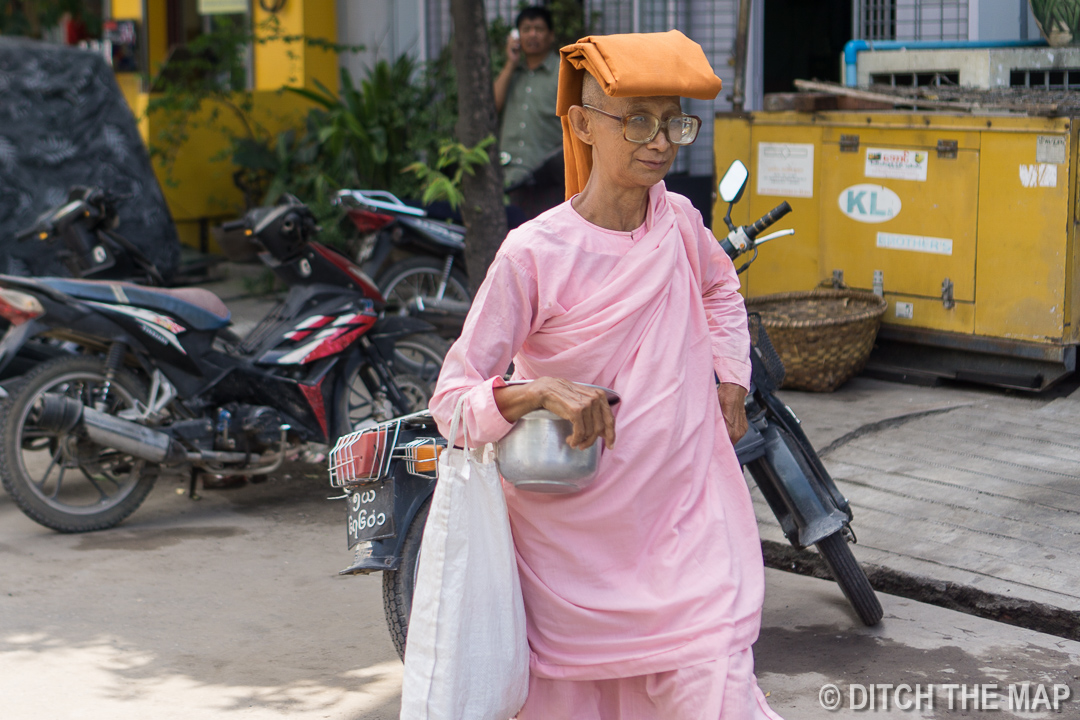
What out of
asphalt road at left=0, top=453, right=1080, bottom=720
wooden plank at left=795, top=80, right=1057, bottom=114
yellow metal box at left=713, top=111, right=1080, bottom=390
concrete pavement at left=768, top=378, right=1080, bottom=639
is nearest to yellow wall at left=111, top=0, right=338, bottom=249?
yellow metal box at left=713, top=111, right=1080, bottom=390

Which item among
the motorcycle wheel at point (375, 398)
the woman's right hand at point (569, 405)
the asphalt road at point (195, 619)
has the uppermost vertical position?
the woman's right hand at point (569, 405)

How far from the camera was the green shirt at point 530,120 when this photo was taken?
27.6 feet

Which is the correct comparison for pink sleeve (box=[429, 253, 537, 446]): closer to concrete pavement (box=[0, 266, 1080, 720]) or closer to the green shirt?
concrete pavement (box=[0, 266, 1080, 720])

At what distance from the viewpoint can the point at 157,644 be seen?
150 inches

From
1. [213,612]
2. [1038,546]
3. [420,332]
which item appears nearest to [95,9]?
[420,332]

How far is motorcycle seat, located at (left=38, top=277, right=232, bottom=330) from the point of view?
15.7 feet

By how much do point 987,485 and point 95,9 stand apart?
1274 cm

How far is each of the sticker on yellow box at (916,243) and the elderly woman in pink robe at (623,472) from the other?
13.2 ft

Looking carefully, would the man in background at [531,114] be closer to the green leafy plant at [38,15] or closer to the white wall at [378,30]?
the white wall at [378,30]

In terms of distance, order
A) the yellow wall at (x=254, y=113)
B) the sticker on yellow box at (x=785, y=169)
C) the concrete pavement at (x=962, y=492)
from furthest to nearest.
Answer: the yellow wall at (x=254, y=113)
the sticker on yellow box at (x=785, y=169)
the concrete pavement at (x=962, y=492)

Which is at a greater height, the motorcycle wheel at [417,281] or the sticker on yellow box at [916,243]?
the sticker on yellow box at [916,243]

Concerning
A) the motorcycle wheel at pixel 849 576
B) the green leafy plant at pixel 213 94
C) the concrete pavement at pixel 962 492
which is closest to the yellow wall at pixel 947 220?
the concrete pavement at pixel 962 492

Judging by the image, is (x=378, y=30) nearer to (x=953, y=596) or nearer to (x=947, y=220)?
(x=947, y=220)

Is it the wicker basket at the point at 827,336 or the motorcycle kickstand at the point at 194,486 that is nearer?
the motorcycle kickstand at the point at 194,486
